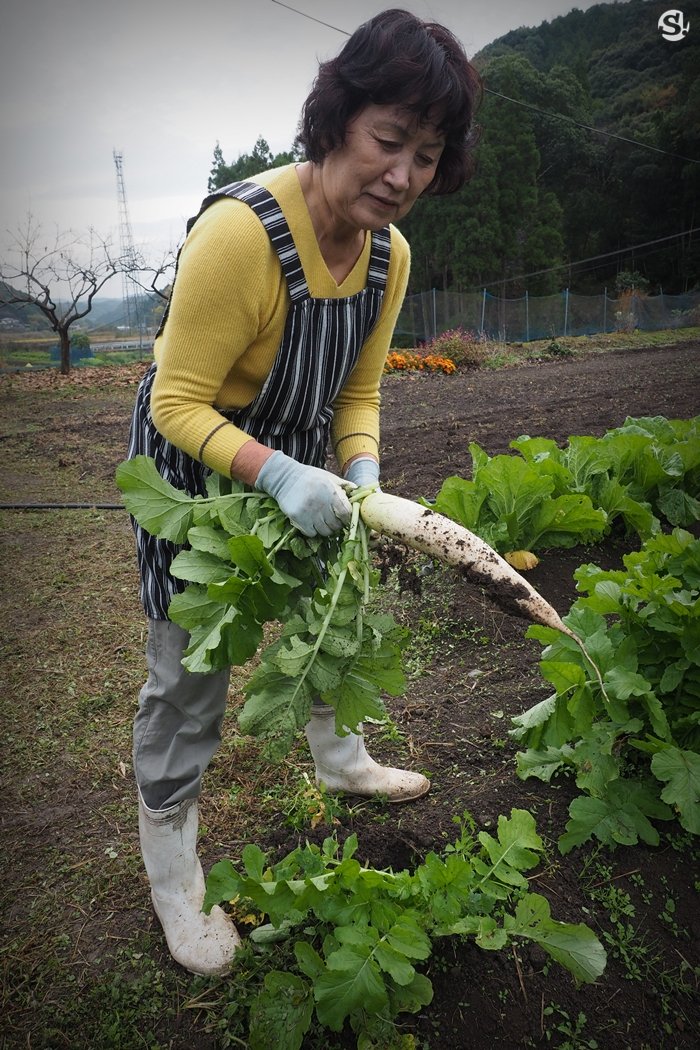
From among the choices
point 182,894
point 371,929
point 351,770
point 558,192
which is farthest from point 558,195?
point 371,929

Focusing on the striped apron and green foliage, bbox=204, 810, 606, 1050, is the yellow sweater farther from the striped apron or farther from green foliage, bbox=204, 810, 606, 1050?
green foliage, bbox=204, 810, 606, 1050

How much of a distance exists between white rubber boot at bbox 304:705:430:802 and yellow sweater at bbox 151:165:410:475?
87 centimetres

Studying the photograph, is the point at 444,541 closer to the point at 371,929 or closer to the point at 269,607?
the point at 269,607

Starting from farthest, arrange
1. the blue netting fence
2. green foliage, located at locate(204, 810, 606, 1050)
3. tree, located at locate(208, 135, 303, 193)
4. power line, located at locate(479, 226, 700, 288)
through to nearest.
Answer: tree, located at locate(208, 135, 303, 193), the blue netting fence, power line, located at locate(479, 226, 700, 288), green foliage, located at locate(204, 810, 606, 1050)

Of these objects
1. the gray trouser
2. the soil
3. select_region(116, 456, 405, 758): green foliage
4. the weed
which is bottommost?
the weed

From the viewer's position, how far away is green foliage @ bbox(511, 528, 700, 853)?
62.7 inches

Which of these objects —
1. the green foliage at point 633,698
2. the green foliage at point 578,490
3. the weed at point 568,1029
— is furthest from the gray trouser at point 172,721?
the green foliage at point 578,490

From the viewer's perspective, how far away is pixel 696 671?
5.53 feet

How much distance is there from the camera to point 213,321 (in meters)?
1.30

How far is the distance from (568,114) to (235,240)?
25.7 meters

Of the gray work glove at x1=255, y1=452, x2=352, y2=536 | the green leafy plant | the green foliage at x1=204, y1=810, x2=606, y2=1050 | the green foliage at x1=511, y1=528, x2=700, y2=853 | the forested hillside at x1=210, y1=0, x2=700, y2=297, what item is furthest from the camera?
the forested hillside at x1=210, y1=0, x2=700, y2=297

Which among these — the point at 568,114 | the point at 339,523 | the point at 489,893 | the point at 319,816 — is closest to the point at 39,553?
the point at 319,816

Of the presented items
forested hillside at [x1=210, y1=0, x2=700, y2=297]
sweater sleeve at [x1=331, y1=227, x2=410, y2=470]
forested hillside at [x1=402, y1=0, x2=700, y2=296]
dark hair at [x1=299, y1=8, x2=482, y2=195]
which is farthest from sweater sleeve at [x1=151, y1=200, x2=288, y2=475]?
forested hillside at [x1=210, y1=0, x2=700, y2=297]

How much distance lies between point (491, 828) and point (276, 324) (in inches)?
54.0
